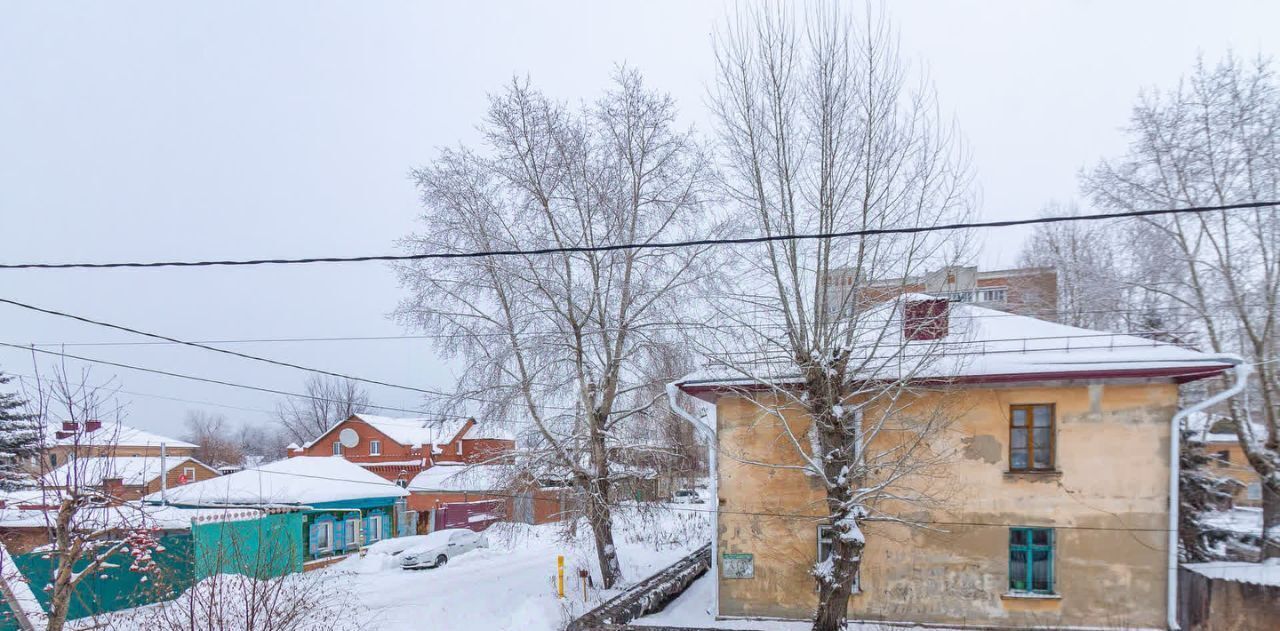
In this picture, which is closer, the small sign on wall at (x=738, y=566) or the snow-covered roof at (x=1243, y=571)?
the snow-covered roof at (x=1243, y=571)

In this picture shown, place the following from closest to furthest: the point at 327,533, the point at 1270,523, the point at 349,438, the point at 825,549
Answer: the point at 825,549, the point at 1270,523, the point at 327,533, the point at 349,438

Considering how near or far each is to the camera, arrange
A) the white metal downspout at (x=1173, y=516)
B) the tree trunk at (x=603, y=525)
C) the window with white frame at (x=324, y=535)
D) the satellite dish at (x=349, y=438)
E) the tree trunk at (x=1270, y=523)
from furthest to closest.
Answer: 1. the satellite dish at (x=349, y=438)
2. the window with white frame at (x=324, y=535)
3. the tree trunk at (x=603, y=525)
4. the tree trunk at (x=1270, y=523)
5. the white metal downspout at (x=1173, y=516)

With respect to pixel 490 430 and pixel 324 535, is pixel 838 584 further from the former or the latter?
pixel 324 535

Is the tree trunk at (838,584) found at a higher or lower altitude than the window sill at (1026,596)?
higher

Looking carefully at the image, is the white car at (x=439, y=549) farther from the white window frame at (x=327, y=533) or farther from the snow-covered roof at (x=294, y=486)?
the snow-covered roof at (x=294, y=486)

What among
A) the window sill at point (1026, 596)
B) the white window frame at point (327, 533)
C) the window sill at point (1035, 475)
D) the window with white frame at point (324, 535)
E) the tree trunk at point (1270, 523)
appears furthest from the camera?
the white window frame at point (327, 533)

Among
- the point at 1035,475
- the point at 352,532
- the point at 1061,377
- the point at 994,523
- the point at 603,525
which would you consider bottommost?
the point at 352,532

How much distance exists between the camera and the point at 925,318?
1146 centimetres

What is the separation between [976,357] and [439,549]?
20.1 meters

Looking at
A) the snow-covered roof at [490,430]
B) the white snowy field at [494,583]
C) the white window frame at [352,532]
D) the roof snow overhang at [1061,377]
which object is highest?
the roof snow overhang at [1061,377]

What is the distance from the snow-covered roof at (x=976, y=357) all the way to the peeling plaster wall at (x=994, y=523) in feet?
1.74

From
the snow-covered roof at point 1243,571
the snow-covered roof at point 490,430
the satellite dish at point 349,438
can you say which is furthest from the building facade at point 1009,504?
the satellite dish at point 349,438

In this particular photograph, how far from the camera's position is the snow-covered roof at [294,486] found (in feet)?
84.9

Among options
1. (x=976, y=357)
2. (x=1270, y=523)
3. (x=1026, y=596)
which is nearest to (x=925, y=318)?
(x=976, y=357)
